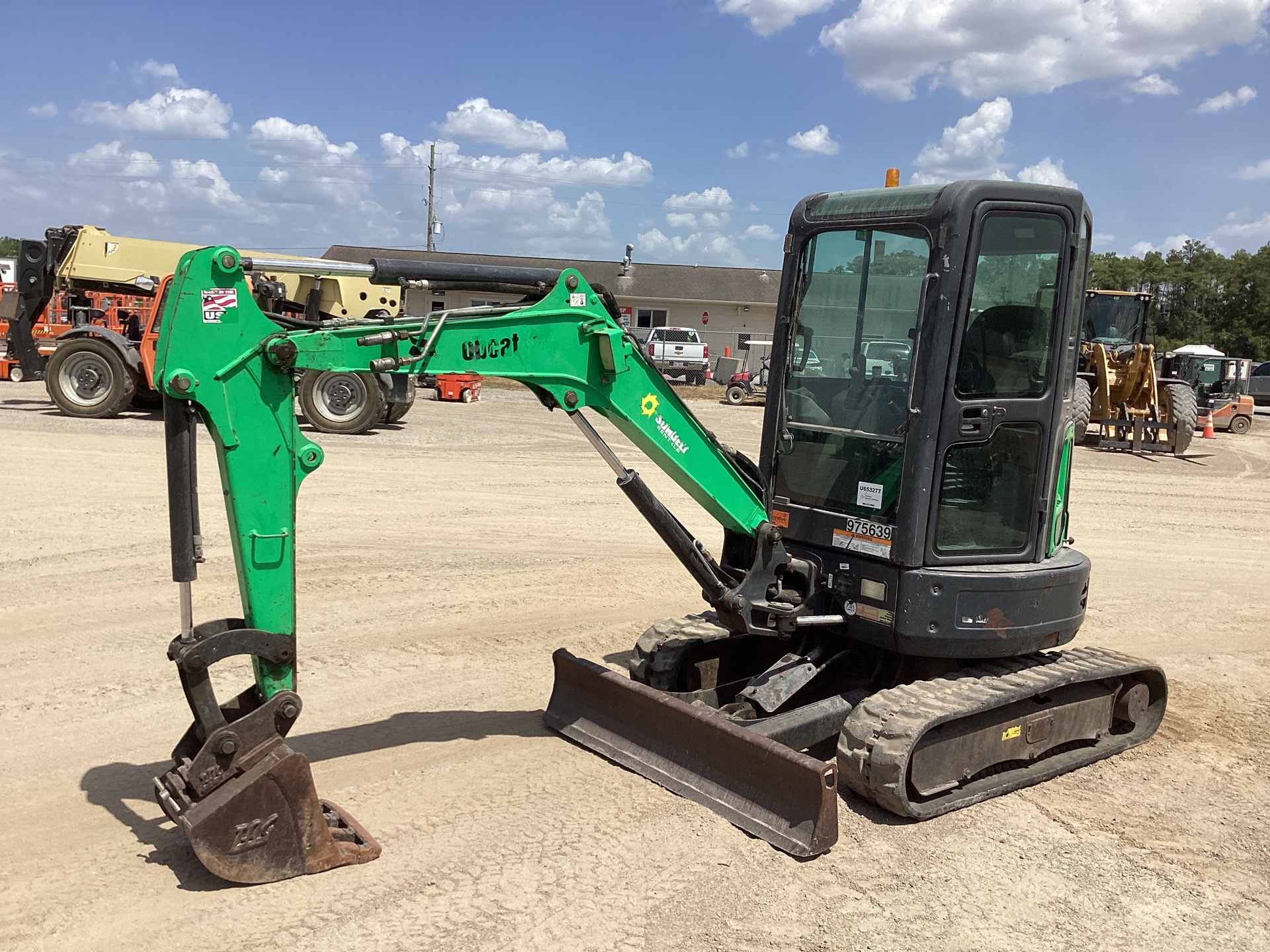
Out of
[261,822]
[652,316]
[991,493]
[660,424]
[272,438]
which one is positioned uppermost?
[652,316]

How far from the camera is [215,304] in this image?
412 cm

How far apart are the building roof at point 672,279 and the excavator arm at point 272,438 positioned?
40.6 m

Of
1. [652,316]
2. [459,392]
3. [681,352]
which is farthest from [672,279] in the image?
[459,392]

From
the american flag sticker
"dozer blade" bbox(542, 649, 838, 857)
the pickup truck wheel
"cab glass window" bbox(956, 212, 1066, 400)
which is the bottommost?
"dozer blade" bbox(542, 649, 838, 857)

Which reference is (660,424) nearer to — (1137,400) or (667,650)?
(667,650)

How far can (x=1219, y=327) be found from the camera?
62.2 meters

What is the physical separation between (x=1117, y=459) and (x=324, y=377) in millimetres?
14284

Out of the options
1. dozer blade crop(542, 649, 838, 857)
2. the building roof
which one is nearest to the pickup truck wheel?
dozer blade crop(542, 649, 838, 857)

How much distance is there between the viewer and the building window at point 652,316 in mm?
46406

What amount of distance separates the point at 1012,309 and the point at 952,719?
1.97 metres

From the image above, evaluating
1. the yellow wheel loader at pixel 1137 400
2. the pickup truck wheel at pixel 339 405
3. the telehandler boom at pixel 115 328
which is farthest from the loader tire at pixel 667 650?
the yellow wheel loader at pixel 1137 400

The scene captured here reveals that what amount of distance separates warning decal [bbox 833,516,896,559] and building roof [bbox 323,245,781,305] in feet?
131

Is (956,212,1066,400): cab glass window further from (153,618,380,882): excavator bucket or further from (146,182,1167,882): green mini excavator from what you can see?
(153,618,380,882): excavator bucket

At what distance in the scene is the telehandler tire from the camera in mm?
17250
